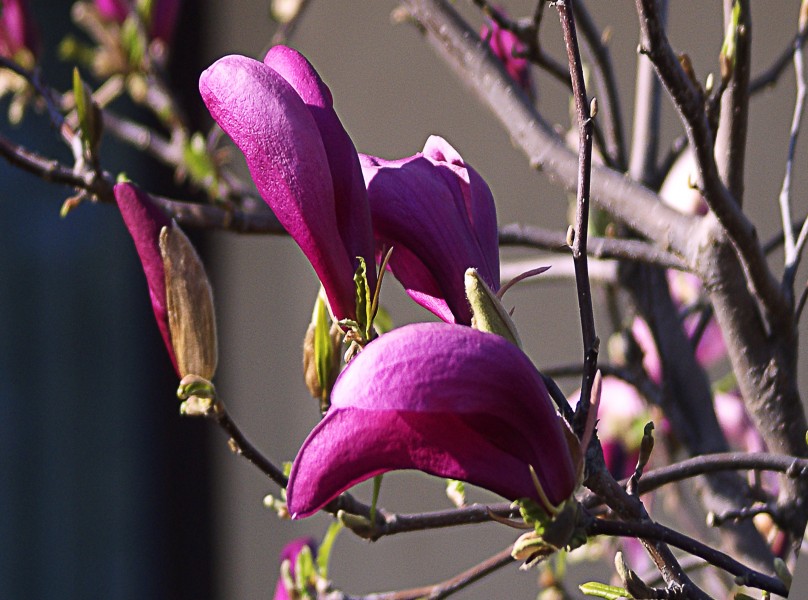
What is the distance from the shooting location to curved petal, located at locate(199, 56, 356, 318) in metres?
0.33

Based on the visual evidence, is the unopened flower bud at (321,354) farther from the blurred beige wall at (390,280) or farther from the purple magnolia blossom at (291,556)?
the blurred beige wall at (390,280)

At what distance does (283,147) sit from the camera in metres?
0.33

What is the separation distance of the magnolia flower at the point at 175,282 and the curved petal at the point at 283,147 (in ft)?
0.23

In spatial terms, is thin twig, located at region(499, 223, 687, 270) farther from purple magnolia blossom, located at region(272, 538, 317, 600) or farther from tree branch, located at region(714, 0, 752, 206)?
purple magnolia blossom, located at region(272, 538, 317, 600)

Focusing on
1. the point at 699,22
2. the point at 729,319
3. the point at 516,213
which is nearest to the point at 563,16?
the point at 729,319

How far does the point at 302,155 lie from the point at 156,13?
636 mm

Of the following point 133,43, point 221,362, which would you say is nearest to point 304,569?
point 133,43

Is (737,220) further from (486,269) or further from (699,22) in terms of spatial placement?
(699,22)

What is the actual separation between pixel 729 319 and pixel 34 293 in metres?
1.73

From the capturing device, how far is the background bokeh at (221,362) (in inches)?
69.2

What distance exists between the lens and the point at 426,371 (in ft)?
0.88

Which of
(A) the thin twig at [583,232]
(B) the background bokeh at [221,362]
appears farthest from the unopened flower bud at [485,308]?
(B) the background bokeh at [221,362]

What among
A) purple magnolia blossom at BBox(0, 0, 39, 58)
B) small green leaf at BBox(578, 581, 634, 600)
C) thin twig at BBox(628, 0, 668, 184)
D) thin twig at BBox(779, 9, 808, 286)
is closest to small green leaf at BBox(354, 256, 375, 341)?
small green leaf at BBox(578, 581, 634, 600)

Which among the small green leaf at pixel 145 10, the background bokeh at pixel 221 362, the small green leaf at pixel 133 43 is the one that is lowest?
the background bokeh at pixel 221 362
